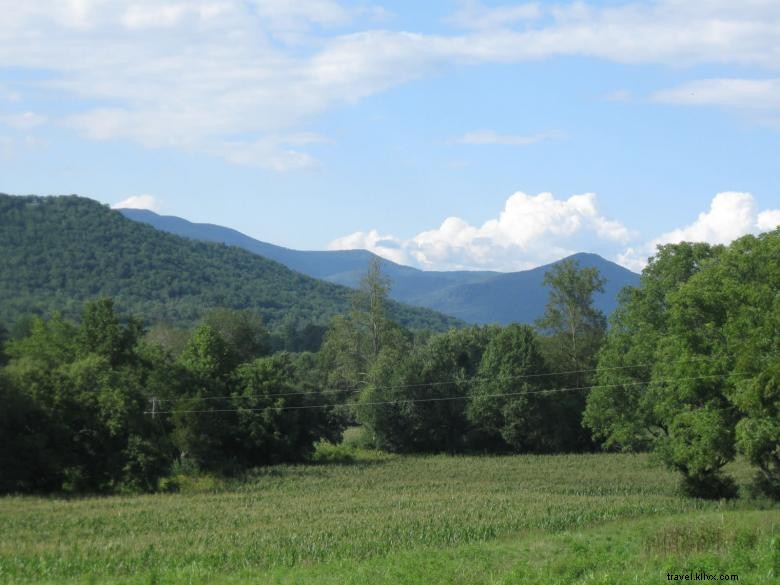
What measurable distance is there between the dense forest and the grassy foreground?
3.82 m

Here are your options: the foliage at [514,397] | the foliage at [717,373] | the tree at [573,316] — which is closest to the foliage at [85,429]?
the foliage at [717,373]

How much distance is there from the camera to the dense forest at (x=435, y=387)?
40406 mm

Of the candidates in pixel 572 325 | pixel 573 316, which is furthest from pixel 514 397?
pixel 573 316

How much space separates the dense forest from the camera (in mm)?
40406

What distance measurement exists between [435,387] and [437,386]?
19cm

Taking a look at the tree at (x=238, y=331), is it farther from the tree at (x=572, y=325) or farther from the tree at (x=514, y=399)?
the tree at (x=572, y=325)

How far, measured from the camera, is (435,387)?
76.9 meters

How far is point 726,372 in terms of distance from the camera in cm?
3984

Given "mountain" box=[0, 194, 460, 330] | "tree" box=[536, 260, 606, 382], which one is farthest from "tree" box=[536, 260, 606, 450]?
"mountain" box=[0, 194, 460, 330]

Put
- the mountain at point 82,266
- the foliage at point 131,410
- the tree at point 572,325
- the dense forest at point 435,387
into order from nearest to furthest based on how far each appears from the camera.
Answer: the dense forest at point 435,387, the foliage at point 131,410, the tree at point 572,325, the mountain at point 82,266

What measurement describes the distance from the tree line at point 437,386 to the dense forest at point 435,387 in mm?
106

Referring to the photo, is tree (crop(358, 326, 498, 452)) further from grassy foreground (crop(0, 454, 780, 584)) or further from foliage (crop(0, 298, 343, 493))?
grassy foreground (crop(0, 454, 780, 584))

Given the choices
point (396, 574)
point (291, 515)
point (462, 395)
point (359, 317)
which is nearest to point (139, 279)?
point (359, 317)

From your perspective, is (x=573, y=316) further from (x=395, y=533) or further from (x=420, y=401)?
(x=395, y=533)
